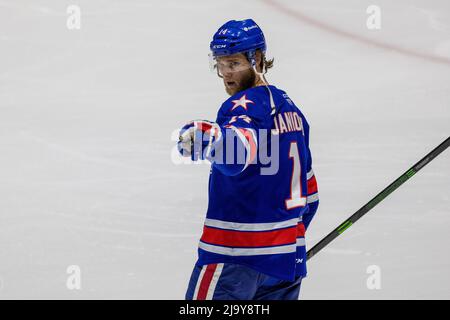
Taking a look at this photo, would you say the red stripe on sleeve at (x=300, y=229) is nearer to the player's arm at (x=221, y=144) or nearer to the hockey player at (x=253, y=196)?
the hockey player at (x=253, y=196)

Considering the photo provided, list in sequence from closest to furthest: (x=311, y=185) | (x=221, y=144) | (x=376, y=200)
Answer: (x=221, y=144) < (x=311, y=185) < (x=376, y=200)

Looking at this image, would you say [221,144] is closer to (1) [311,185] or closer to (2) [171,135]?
(1) [311,185]

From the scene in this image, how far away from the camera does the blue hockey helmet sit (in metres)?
2.35

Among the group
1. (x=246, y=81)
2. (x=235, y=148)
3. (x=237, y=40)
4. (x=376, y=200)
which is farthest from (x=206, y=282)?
(x=376, y=200)

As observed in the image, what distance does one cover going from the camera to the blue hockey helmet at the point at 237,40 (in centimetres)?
235

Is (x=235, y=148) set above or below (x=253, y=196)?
above

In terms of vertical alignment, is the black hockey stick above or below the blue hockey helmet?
below

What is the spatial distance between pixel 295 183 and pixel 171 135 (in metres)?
1.99

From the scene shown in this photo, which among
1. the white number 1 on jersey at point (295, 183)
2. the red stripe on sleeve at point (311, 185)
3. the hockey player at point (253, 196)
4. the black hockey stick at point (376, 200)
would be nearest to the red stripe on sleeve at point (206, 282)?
the hockey player at point (253, 196)

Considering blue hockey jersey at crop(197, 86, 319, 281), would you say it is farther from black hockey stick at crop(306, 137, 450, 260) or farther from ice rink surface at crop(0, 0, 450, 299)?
ice rink surface at crop(0, 0, 450, 299)

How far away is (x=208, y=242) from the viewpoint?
236 cm

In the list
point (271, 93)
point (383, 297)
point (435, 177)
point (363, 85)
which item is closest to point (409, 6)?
point (363, 85)

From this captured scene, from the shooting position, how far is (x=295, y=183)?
2.40 metres

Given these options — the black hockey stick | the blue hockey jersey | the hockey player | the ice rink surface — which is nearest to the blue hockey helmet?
the hockey player
